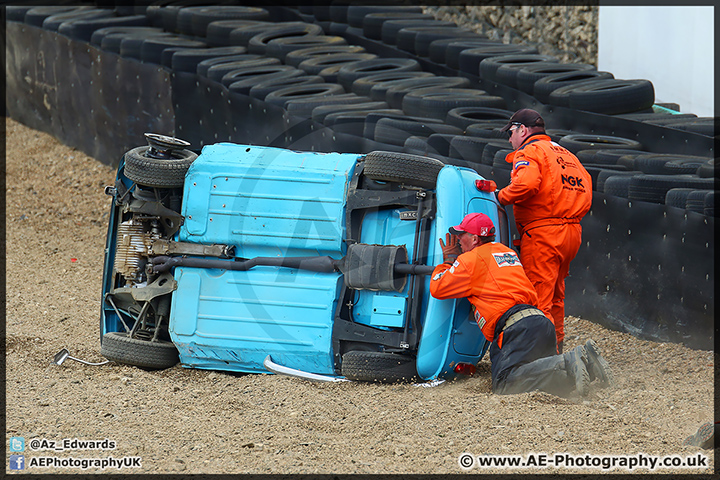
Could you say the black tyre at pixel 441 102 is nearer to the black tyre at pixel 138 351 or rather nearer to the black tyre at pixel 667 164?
the black tyre at pixel 667 164

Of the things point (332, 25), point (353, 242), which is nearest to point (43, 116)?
point (332, 25)

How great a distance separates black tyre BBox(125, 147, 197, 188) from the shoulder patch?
2.27 meters

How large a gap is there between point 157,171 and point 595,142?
4.35m

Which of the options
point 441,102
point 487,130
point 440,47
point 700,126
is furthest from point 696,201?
point 440,47

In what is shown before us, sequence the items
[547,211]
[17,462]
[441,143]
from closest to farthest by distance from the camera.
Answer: [17,462]
[547,211]
[441,143]

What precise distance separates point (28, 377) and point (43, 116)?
8333mm

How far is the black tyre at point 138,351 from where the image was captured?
18.9 ft

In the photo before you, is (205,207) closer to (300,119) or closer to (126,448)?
(126,448)

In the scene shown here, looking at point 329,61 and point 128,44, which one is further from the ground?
point 128,44

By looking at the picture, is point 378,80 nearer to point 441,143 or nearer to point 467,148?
point 441,143

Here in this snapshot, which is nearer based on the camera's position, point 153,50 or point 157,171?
point 157,171

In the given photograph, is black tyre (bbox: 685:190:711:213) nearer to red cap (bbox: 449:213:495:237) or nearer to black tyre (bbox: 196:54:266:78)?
red cap (bbox: 449:213:495:237)

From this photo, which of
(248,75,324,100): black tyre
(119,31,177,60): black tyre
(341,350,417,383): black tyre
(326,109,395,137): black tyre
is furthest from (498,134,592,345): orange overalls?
(119,31,177,60): black tyre

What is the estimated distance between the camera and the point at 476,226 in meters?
5.22
